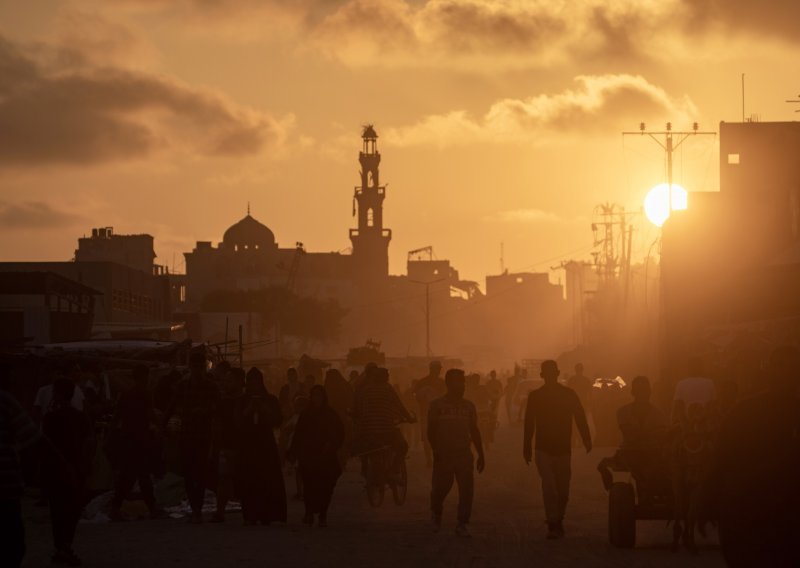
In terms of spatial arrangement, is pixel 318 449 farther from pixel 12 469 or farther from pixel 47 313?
pixel 47 313

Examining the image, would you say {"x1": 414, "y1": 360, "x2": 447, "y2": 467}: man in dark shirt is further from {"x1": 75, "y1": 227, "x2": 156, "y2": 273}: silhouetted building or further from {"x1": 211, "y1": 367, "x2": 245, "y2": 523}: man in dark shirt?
{"x1": 75, "y1": 227, "x2": 156, "y2": 273}: silhouetted building

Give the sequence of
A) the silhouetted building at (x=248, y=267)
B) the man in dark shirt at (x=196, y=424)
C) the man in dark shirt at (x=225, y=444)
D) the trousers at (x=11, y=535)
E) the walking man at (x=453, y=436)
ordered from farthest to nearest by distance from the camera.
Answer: the silhouetted building at (x=248, y=267)
the man in dark shirt at (x=225, y=444)
the man in dark shirt at (x=196, y=424)
the walking man at (x=453, y=436)
the trousers at (x=11, y=535)

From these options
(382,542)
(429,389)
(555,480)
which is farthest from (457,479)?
(429,389)

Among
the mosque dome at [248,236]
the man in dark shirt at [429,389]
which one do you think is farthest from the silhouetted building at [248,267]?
the man in dark shirt at [429,389]

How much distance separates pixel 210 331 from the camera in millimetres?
109000

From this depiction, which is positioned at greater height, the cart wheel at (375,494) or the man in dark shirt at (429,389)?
the man in dark shirt at (429,389)

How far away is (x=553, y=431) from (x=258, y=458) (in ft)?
11.1

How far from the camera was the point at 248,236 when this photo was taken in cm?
16675

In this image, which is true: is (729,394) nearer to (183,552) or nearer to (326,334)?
(183,552)

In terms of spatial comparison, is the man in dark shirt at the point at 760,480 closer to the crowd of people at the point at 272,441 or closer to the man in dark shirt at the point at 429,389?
the crowd of people at the point at 272,441

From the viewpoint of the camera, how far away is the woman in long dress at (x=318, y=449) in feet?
56.0

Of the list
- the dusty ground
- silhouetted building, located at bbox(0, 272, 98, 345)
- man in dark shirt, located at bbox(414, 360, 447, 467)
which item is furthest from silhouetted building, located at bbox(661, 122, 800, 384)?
the dusty ground

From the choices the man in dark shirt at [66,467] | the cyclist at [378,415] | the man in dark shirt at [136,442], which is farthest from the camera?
the cyclist at [378,415]

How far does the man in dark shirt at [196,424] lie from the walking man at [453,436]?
262 cm
